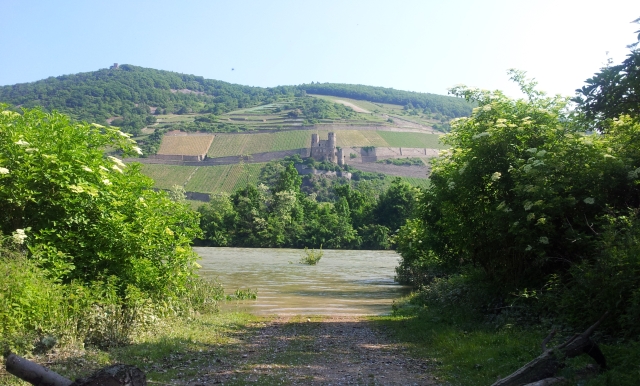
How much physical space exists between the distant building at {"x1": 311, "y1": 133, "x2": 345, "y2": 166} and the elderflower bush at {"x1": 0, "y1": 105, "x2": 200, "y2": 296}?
159 meters

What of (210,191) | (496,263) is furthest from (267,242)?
(496,263)

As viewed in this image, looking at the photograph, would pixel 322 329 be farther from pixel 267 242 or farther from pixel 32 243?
pixel 267 242

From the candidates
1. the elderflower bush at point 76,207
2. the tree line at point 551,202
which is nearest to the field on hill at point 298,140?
the tree line at point 551,202

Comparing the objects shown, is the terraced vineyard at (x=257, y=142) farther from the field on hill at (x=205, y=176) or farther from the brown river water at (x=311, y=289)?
the brown river water at (x=311, y=289)

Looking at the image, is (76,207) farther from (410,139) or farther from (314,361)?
(410,139)

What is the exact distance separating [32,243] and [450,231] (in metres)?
11.5

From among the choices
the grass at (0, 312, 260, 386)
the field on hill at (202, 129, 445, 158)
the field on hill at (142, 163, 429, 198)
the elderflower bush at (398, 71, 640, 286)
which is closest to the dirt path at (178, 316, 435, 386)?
the grass at (0, 312, 260, 386)

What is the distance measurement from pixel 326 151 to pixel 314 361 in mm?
164418

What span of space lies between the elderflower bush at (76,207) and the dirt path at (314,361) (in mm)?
3231

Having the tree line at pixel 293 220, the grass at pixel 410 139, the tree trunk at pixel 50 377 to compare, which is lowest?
the tree line at pixel 293 220

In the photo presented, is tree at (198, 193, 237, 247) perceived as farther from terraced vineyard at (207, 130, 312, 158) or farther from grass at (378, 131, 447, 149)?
grass at (378, 131, 447, 149)

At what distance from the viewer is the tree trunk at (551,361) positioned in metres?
7.67

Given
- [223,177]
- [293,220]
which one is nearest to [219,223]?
[293,220]

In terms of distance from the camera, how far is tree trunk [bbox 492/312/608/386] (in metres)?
7.67
